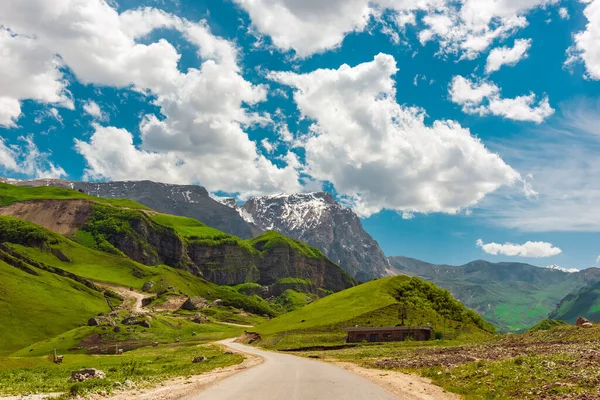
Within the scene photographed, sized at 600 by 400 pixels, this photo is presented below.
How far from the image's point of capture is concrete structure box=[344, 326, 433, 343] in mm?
111000

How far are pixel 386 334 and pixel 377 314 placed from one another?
1005 inches

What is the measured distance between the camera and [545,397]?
71.4ft

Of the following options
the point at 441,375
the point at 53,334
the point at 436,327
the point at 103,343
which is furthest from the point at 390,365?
the point at 53,334

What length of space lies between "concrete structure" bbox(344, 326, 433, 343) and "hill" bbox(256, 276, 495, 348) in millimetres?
4545

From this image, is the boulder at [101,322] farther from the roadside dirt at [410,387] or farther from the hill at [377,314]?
the roadside dirt at [410,387]

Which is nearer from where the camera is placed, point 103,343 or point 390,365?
point 390,365

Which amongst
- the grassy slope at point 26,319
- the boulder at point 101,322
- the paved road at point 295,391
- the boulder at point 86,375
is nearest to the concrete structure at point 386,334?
the boulder at point 86,375

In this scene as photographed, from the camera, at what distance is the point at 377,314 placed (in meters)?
137

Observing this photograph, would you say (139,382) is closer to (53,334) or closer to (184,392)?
(184,392)

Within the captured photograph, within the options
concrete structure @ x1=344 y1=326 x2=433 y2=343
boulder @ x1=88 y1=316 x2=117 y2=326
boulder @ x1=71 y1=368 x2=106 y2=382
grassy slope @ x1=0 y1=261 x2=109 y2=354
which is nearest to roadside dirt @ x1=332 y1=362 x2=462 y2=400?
boulder @ x1=71 y1=368 x2=106 y2=382

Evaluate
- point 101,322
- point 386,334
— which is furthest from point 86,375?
point 101,322

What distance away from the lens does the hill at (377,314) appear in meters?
125

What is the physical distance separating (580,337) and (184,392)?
53.0 meters

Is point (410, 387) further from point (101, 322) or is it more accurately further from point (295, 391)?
point (101, 322)
